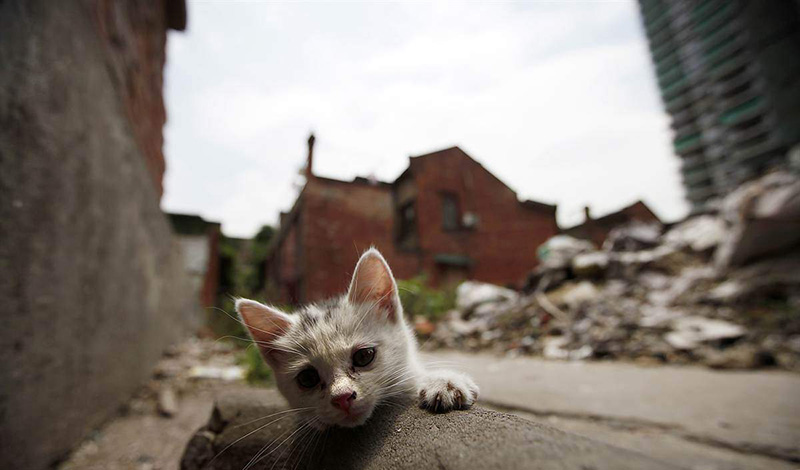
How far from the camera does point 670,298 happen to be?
4.15m

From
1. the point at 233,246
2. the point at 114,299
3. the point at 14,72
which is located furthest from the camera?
the point at 233,246

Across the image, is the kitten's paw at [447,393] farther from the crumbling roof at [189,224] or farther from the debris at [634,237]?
the crumbling roof at [189,224]

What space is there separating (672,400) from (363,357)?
1973 mm

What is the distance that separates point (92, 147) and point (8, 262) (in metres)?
0.91

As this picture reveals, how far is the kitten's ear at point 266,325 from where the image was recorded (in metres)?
0.89

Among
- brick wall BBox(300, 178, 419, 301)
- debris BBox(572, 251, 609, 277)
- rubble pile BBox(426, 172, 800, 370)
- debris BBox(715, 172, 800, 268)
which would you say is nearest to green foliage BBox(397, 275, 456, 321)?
rubble pile BBox(426, 172, 800, 370)

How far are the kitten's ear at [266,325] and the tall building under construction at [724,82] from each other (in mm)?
15607

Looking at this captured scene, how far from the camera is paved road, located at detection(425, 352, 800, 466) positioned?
53.6 inches

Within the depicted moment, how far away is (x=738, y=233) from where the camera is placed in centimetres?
420

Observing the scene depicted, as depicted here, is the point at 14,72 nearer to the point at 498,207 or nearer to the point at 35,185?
the point at 35,185

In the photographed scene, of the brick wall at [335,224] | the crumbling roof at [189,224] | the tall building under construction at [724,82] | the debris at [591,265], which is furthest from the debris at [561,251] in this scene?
the tall building under construction at [724,82]

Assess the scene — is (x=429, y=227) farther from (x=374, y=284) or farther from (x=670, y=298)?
(x=374, y=284)

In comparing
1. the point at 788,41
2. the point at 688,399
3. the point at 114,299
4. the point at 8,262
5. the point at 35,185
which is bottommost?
the point at 688,399


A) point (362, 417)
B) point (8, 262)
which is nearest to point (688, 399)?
point (362, 417)
